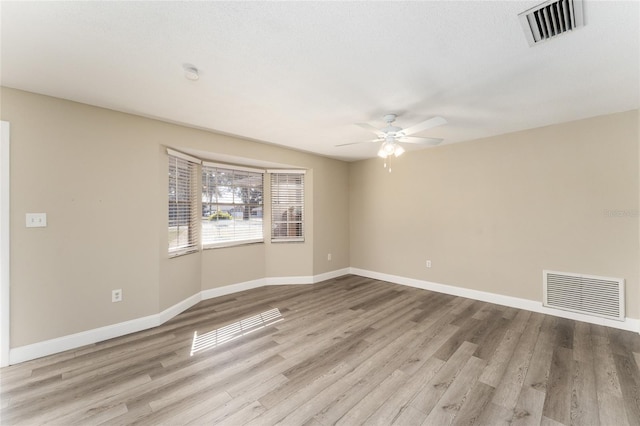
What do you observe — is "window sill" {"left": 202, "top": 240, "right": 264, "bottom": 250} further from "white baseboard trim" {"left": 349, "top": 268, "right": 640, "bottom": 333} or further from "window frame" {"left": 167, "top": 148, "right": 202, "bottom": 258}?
"white baseboard trim" {"left": 349, "top": 268, "right": 640, "bottom": 333}

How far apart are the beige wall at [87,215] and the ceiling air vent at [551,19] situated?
11.7ft

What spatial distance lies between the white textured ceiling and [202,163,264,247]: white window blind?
1382 millimetres

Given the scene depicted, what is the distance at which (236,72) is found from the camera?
2.15 meters

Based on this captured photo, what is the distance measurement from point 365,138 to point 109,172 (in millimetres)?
3318

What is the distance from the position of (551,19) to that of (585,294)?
338cm

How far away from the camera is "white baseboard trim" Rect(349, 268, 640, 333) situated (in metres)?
3.06

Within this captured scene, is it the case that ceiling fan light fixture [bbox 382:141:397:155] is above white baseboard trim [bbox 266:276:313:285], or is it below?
above

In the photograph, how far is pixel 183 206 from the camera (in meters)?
3.77

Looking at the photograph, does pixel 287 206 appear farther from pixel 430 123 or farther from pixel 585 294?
pixel 585 294

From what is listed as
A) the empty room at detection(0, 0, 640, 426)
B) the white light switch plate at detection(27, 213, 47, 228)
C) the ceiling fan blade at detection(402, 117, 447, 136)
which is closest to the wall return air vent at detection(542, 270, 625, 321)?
the empty room at detection(0, 0, 640, 426)

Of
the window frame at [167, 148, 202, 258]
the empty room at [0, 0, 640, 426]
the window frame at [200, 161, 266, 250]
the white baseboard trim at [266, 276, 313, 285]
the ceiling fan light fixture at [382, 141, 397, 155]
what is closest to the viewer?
the empty room at [0, 0, 640, 426]

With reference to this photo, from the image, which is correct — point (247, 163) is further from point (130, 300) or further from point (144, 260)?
point (130, 300)

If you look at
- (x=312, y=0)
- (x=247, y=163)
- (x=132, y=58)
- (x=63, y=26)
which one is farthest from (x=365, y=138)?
(x=63, y=26)

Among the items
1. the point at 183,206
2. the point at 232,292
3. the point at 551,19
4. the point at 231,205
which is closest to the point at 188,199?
the point at 183,206
